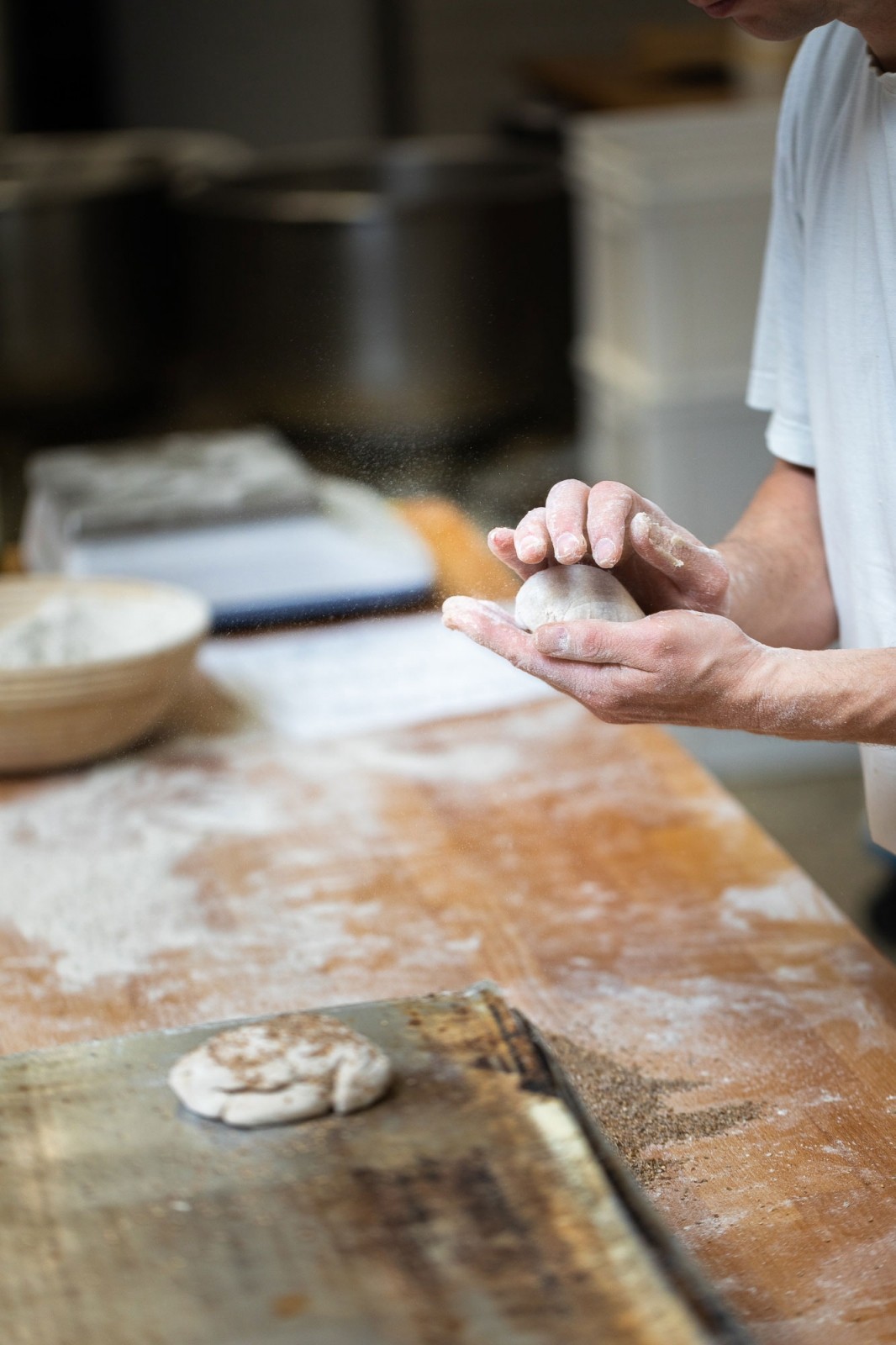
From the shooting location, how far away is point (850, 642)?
1.44 meters

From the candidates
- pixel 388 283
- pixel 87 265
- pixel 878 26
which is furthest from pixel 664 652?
pixel 87 265

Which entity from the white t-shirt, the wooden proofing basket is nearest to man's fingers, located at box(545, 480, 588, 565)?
the white t-shirt

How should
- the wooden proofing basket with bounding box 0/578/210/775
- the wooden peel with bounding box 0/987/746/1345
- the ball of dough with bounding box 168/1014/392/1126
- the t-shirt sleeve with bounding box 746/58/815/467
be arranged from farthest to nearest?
1. the wooden proofing basket with bounding box 0/578/210/775
2. the t-shirt sleeve with bounding box 746/58/815/467
3. the ball of dough with bounding box 168/1014/392/1126
4. the wooden peel with bounding box 0/987/746/1345

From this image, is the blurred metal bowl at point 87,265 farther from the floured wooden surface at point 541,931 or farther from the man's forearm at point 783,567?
the man's forearm at point 783,567

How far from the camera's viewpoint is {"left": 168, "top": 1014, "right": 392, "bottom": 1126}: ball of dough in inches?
37.9

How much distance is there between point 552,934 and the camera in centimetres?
145

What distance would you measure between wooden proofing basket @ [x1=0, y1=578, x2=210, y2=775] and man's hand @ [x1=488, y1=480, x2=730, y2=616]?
0.61 meters

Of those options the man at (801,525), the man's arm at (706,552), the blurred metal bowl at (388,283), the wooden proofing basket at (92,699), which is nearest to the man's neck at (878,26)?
the man at (801,525)

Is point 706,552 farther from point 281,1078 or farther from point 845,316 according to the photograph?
point 281,1078

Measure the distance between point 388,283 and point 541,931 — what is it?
3.25 metres

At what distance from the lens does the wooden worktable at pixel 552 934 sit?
106 cm

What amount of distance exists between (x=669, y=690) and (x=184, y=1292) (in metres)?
0.51

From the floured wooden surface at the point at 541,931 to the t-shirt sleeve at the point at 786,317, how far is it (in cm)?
42

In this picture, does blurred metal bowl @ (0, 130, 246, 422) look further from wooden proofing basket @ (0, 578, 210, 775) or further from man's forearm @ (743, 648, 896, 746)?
man's forearm @ (743, 648, 896, 746)
